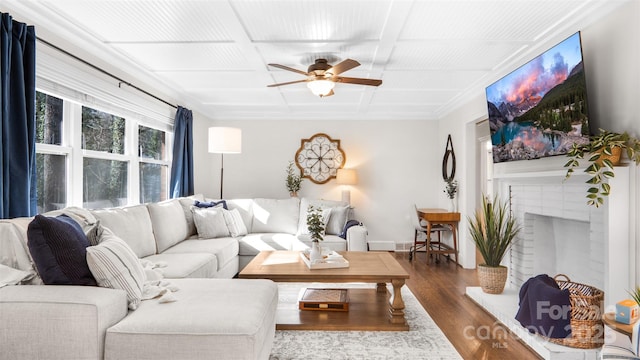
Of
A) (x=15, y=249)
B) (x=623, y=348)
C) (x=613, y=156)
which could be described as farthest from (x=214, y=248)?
(x=613, y=156)

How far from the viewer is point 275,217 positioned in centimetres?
497

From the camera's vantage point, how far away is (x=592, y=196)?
6.96 ft

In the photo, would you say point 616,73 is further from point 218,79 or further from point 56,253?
point 218,79

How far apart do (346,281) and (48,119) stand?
2.66 meters

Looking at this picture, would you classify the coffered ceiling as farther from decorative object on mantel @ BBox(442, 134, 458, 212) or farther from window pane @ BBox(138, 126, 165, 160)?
decorative object on mantel @ BBox(442, 134, 458, 212)

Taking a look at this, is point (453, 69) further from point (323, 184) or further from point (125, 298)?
point (125, 298)

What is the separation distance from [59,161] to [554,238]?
4348 mm

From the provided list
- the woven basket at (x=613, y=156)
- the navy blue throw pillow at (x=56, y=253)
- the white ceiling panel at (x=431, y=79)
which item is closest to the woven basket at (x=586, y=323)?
the woven basket at (x=613, y=156)

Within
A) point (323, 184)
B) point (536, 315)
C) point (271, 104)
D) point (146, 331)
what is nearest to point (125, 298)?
point (146, 331)

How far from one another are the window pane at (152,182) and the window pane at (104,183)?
34 centimetres

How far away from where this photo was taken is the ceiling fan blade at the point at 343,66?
284cm

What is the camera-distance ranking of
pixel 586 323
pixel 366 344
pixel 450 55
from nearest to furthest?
pixel 586 323 < pixel 366 344 < pixel 450 55

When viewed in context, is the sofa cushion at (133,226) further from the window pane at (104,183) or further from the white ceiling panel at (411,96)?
the white ceiling panel at (411,96)

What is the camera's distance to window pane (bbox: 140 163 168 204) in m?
4.27
